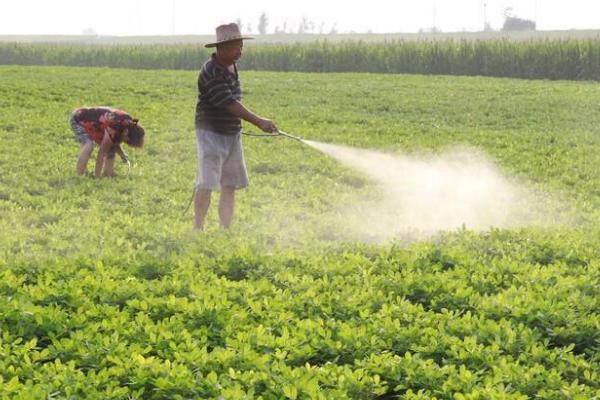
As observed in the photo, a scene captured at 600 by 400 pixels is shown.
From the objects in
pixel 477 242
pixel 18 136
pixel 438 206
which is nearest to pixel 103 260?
pixel 477 242

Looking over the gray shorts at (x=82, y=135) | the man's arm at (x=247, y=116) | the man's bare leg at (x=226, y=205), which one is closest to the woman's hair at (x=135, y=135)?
the gray shorts at (x=82, y=135)

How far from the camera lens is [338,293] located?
6.59m

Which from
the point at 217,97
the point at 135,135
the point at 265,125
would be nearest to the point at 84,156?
the point at 135,135

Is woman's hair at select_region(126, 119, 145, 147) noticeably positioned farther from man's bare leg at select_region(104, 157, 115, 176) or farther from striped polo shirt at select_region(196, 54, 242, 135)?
striped polo shirt at select_region(196, 54, 242, 135)

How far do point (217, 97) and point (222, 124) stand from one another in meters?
0.34

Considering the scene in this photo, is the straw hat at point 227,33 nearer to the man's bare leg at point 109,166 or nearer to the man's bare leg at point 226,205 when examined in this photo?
the man's bare leg at point 226,205

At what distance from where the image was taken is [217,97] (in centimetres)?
891

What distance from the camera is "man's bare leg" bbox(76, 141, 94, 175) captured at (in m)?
12.2

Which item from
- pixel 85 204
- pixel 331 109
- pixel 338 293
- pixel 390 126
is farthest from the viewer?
pixel 331 109

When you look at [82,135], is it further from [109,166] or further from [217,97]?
[217,97]

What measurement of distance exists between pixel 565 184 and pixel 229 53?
673 cm

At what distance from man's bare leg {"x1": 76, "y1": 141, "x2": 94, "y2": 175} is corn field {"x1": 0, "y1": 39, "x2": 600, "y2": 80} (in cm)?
3056

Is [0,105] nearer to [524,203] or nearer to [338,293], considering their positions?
[524,203]

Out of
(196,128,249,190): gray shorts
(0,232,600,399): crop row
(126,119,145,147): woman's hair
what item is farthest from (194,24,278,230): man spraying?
(126,119,145,147): woman's hair
